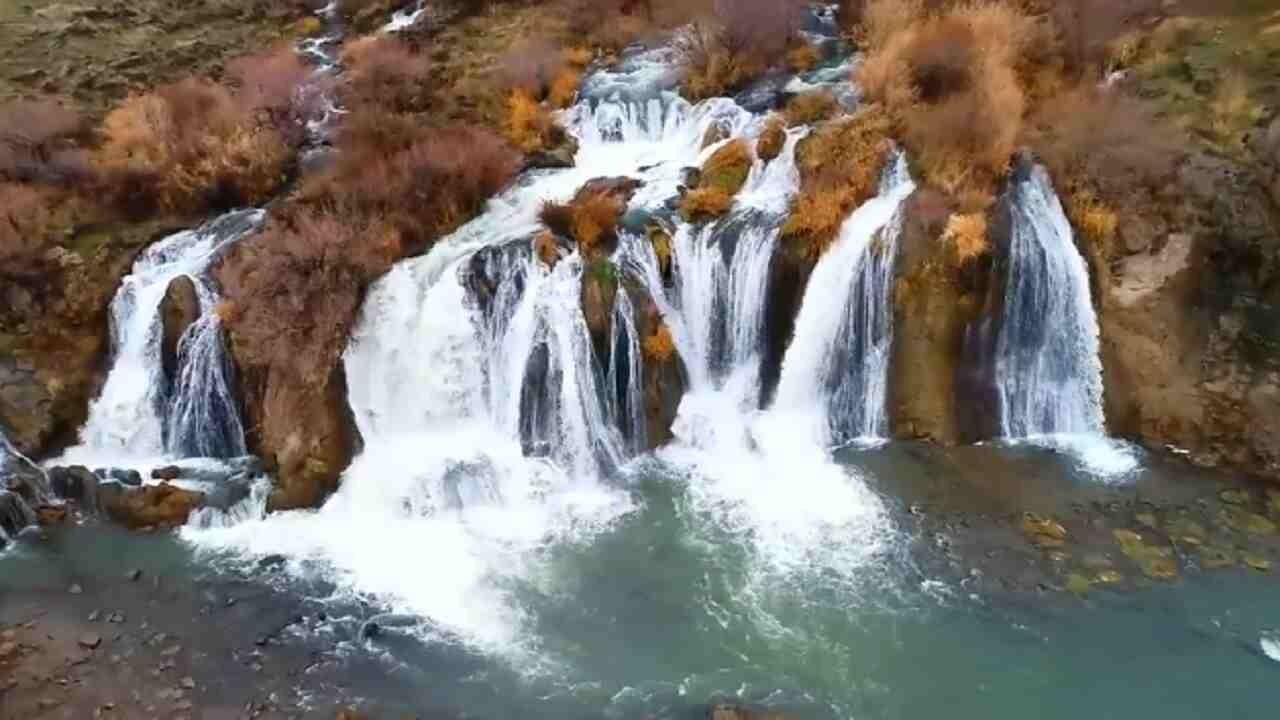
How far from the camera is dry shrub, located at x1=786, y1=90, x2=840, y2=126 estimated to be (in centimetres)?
2167

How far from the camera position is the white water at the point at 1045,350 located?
18.7 m

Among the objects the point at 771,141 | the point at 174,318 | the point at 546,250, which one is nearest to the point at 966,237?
the point at 771,141

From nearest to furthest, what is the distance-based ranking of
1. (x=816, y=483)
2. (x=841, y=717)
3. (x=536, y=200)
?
1. (x=841, y=717)
2. (x=816, y=483)
3. (x=536, y=200)

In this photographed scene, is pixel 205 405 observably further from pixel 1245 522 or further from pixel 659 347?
pixel 1245 522

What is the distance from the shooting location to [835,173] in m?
19.9

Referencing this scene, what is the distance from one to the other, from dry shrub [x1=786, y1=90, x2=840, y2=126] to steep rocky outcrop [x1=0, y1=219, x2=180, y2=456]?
41.5 feet

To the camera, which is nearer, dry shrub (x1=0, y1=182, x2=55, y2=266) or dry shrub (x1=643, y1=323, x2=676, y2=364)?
dry shrub (x1=643, y1=323, x2=676, y2=364)

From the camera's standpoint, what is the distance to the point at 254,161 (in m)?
21.6

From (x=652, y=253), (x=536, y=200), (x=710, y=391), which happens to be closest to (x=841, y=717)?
(x=710, y=391)

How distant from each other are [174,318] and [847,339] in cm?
1178

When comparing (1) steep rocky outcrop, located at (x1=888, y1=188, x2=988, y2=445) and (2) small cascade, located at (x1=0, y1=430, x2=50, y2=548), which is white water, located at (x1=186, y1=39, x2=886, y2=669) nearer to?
(1) steep rocky outcrop, located at (x1=888, y1=188, x2=988, y2=445)

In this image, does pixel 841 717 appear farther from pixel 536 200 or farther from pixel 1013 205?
pixel 536 200

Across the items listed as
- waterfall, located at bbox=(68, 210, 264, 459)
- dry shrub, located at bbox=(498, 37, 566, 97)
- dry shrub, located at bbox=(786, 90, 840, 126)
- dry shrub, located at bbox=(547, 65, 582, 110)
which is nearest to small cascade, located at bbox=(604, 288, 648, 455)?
dry shrub, located at bbox=(786, 90, 840, 126)

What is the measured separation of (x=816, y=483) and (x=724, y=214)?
17.5 ft
